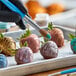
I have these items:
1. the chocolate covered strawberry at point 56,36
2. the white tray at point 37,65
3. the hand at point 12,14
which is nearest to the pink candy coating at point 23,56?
the white tray at point 37,65

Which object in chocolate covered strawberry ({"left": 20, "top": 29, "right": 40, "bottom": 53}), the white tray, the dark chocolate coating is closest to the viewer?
the white tray

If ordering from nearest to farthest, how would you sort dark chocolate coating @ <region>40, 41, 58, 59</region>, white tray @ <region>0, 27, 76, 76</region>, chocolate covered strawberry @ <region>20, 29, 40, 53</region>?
white tray @ <region>0, 27, 76, 76</region>
dark chocolate coating @ <region>40, 41, 58, 59</region>
chocolate covered strawberry @ <region>20, 29, 40, 53</region>

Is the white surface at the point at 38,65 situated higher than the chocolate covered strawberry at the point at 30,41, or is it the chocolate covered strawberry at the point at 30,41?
A: the chocolate covered strawberry at the point at 30,41

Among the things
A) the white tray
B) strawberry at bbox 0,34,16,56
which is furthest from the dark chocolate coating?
strawberry at bbox 0,34,16,56

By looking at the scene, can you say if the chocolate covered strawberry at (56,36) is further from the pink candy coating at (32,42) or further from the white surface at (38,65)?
the white surface at (38,65)

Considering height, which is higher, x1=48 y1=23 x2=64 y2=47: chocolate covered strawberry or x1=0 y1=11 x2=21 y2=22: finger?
x1=0 y1=11 x2=21 y2=22: finger

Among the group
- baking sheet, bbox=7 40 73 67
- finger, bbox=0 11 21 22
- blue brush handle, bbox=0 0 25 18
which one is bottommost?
baking sheet, bbox=7 40 73 67

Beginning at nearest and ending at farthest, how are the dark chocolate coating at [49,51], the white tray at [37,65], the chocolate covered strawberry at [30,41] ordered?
1. the white tray at [37,65]
2. the dark chocolate coating at [49,51]
3. the chocolate covered strawberry at [30,41]

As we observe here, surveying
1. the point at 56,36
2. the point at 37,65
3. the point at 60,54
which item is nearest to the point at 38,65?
the point at 37,65

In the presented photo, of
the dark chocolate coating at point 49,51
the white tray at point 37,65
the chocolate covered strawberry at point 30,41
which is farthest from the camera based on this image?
the chocolate covered strawberry at point 30,41

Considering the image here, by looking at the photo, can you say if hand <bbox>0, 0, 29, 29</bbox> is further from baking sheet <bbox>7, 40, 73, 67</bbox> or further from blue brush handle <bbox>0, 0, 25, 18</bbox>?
baking sheet <bbox>7, 40, 73, 67</bbox>

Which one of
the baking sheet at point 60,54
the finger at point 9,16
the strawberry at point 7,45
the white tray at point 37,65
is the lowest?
the white tray at point 37,65

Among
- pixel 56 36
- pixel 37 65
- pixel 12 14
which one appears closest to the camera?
pixel 37 65

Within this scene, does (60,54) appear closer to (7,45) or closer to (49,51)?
(49,51)
